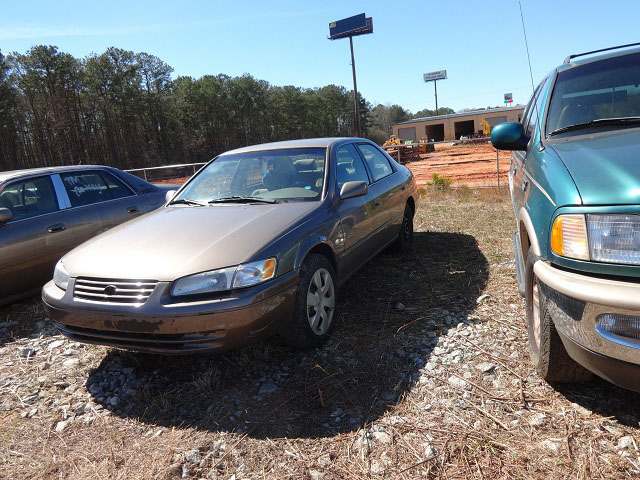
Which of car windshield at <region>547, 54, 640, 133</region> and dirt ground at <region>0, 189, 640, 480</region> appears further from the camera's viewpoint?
car windshield at <region>547, 54, 640, 133</region>

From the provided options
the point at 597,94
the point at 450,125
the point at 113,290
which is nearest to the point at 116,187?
the point at 113,290

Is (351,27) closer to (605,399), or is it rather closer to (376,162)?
(376,162)

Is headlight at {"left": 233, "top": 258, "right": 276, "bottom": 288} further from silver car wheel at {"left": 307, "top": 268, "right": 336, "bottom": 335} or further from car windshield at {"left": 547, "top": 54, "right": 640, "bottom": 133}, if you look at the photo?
car windshield at {"left": 547, "top": 54, "right": 640, "bottom": 133}

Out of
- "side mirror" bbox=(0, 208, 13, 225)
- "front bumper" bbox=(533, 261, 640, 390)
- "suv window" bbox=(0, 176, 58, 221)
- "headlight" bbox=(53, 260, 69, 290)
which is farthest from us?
"suv window" bbox=(0, 176, 58, 221)

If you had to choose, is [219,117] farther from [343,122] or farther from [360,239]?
[360,239]

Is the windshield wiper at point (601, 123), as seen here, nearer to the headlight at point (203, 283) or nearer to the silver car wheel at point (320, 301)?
the silver car wheel at point (320, 301)

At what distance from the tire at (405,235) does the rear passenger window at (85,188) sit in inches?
141

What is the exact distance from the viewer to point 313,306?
3.27m

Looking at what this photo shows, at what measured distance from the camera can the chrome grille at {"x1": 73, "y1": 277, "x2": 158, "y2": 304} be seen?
2.71 meters

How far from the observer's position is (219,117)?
217 ft

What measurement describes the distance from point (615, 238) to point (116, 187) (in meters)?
5.49

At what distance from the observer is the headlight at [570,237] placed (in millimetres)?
1874

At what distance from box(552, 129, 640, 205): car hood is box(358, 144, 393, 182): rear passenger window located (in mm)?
2579

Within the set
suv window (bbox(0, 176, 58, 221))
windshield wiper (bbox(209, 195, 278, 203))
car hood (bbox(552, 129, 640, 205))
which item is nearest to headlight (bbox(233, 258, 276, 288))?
windshield wiper (bbox(209, 195, 278, 203))
